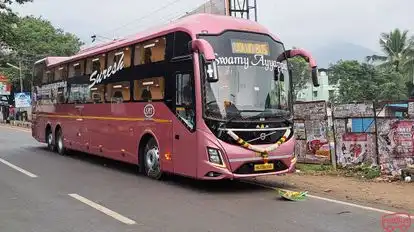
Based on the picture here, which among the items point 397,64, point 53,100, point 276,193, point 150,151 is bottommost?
point 276,193

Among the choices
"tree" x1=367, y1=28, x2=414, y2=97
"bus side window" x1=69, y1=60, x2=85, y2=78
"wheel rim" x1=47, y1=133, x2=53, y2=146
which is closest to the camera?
"bus side window" x1=69, y1=60, x2=85, y2=78

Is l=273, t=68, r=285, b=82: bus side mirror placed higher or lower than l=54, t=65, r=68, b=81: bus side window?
lower

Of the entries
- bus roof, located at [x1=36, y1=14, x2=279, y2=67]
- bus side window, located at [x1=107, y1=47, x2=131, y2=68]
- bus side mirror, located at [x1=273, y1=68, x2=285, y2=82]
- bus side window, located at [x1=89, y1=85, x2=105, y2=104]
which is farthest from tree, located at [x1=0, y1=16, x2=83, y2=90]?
bus side mirror, located at [x1=273, y1=68, x2=285, y2=82]

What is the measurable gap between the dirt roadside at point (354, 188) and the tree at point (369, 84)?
127ft

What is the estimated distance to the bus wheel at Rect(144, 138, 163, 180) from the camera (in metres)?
11.8

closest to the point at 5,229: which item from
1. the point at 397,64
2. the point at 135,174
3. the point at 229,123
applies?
the point at 229,123

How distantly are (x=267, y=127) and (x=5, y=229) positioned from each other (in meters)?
5.12

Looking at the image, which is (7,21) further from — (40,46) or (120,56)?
(40,46)

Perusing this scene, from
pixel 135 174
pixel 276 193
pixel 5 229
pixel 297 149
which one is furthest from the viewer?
pixel 297 149

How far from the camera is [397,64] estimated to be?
59.5 metres

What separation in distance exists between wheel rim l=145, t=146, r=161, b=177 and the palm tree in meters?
51.0

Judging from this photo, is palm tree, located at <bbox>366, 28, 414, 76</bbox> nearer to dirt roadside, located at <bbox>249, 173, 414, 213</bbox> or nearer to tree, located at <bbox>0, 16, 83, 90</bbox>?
tree, located at <bbox>0, 16, 83, 90</bbox>

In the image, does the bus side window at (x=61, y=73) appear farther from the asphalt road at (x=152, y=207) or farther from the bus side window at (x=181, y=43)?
the bus side window at (x=181, y=43)

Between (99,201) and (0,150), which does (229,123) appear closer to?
(99,201)
